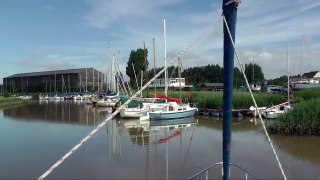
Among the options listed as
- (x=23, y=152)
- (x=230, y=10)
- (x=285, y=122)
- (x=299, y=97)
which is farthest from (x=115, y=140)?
(x=299, y=97)

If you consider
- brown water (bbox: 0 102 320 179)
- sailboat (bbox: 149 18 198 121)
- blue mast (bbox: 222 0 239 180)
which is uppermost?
blue mast (bbox: 222 0 239 180)

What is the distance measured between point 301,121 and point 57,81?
431 ft

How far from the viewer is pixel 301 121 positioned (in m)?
24.0

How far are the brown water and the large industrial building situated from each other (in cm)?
9949

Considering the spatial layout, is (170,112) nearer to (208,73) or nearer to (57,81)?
(208,73)

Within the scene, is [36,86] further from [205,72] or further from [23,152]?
[23,152]

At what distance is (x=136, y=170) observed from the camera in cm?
1578

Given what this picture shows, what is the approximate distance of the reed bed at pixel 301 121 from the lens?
23609 millimetres

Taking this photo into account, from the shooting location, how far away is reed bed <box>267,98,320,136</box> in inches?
930

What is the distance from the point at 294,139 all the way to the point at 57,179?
15214 mm

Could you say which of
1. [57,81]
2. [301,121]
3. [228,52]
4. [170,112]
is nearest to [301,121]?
[301,121]

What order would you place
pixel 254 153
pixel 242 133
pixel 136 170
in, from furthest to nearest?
pixel 242 133, pixel 254 153, pixel 136 170

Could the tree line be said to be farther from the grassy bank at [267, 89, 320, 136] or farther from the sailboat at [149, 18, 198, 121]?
the grassy bank at [267, 89, 320, 136]

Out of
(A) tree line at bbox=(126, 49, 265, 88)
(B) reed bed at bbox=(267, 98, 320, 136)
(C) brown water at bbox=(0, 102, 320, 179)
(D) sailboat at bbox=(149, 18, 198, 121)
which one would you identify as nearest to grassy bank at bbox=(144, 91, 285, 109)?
(D) sailboat at bbox=(149, 18, 198, 121)
